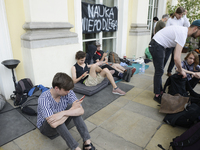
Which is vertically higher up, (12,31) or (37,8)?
(37,8)

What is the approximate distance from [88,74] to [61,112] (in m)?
1.91

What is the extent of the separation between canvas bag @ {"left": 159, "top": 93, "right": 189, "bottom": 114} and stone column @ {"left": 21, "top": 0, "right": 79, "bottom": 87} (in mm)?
2301

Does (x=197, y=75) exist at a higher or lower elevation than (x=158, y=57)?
lower

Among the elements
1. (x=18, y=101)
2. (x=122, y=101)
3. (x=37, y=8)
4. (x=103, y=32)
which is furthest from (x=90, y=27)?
(x=18, y=101)

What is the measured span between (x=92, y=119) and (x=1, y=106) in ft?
5.40

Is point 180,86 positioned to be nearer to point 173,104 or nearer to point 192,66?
point 173,104

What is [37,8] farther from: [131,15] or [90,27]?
[131,15]

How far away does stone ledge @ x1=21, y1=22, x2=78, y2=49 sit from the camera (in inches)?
116

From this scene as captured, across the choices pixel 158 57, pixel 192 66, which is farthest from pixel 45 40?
pixel 192 66

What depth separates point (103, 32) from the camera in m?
5.53

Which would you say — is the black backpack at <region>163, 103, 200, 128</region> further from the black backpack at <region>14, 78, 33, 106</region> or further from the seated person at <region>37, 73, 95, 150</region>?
the black backpack at <region>14, 78, 33, 106</region>

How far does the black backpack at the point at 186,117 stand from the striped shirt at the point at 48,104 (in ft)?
5.10

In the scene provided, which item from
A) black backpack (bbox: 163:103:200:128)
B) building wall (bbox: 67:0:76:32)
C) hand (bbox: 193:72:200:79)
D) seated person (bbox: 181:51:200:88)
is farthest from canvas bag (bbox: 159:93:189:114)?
building wall (bbox: 67:0:76:32)

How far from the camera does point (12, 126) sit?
7.76 feet
